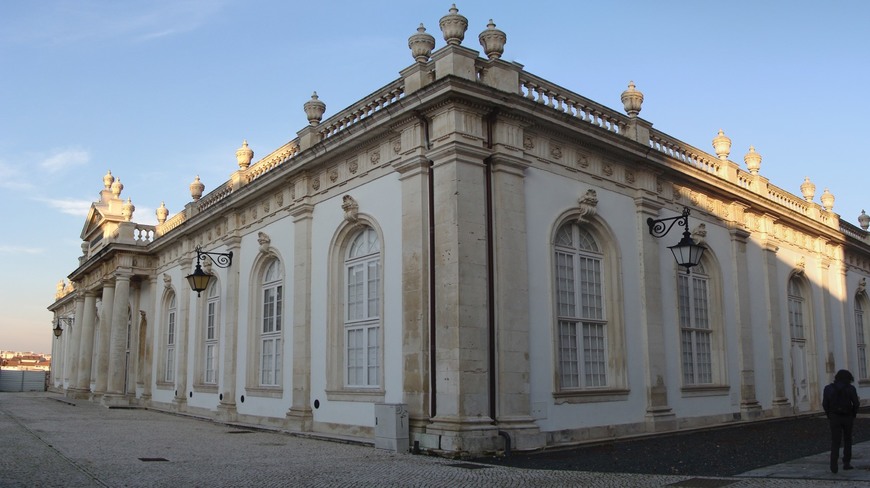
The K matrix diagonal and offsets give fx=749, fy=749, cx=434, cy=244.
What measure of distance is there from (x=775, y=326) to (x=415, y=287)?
38.1 feet

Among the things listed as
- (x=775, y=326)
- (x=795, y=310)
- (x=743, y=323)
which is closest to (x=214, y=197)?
(x=743, y=323)

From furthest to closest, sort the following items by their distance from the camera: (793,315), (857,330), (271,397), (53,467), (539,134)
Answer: (857,330) < (793,315) < (271,397) < (539,134) < (53,467)

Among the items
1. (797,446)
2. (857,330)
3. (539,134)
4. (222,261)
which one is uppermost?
(539,134)

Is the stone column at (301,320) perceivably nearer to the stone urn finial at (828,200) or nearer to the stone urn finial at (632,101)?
the stone urn finial at (632,101)

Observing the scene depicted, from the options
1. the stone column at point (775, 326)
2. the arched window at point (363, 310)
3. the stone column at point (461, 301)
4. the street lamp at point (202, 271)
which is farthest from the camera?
the stone column at point (775, 326)

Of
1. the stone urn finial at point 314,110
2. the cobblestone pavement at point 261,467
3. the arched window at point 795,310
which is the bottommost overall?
the cobblestone pavement at point 261,467

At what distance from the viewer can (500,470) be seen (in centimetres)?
977

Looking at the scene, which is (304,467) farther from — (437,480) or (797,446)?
(797,446)

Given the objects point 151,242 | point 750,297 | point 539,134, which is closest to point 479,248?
point 539,134

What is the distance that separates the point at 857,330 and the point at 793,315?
5831 millimetres

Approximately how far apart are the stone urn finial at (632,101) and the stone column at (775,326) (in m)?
6.49

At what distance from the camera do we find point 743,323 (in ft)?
59.4

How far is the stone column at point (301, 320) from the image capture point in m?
15.2

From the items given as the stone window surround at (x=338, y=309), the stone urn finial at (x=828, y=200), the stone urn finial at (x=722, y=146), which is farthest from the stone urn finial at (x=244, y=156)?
the stone urn finial at (x=828, y=200)
